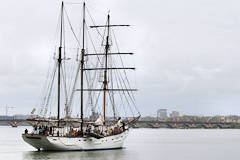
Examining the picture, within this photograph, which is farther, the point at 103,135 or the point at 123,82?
the point at 123,82

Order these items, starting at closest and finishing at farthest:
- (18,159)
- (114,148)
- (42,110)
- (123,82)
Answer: (18,159) → (42,110) → (114,148) → (123,82)

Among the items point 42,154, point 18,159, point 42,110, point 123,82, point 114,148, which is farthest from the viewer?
point 123,82

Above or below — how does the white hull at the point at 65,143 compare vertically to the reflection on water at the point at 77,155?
above

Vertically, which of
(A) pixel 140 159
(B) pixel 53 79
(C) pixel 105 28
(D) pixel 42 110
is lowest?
(A) pixel 140 159

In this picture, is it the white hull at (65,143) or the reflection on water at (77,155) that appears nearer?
the reflection on water at (77,155)

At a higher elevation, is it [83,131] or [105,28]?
[105,28]

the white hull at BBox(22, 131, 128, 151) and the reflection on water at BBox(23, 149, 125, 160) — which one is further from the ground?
the white hull at BBox(22, 131, 128, 151)

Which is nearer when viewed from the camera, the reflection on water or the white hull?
the reflection on water

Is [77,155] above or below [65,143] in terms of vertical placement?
below

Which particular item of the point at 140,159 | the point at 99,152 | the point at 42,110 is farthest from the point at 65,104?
the point at 140,159

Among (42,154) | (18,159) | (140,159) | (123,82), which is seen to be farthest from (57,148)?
Result: (123,82)

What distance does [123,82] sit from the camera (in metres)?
94.5

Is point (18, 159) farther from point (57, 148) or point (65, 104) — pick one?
point (65, 104)

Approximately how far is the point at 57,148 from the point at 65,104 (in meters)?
8.96
